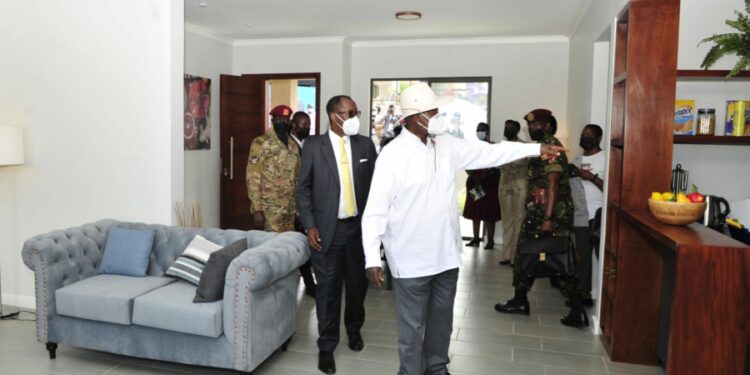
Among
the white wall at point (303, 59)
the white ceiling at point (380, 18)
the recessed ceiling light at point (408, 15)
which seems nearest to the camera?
the white ceiling at point (380, 18)

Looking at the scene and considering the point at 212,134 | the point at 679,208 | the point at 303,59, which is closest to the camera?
the point at 679,208

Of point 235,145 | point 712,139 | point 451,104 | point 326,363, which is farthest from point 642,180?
point 235,145

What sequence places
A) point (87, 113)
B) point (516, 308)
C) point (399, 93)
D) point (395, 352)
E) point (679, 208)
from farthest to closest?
point (399, 93) < point (516, 308) < point (87, 113) < point (395, 352) < point (679, 208)

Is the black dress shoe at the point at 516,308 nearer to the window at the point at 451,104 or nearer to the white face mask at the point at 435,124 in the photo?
the white face mask at the point at 435,124

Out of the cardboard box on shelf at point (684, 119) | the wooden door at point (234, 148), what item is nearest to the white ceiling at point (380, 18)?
the wooden door at point (234, 148)

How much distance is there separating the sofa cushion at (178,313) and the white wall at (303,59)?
4892mm

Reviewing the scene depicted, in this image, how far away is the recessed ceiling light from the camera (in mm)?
6302

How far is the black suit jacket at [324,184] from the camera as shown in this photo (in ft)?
11.4

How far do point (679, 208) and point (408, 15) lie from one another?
4083 mm

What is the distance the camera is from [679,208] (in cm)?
302

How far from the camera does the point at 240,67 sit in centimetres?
838

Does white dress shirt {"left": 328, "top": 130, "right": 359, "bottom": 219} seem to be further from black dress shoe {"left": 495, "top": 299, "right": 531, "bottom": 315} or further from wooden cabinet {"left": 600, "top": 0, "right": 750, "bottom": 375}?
black dress shoe {"left": 495, "top": 299, "right": 531, "bottom": 315}

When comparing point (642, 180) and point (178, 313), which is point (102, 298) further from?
point (642, 180)

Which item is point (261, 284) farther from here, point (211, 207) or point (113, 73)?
point (211, 207)
